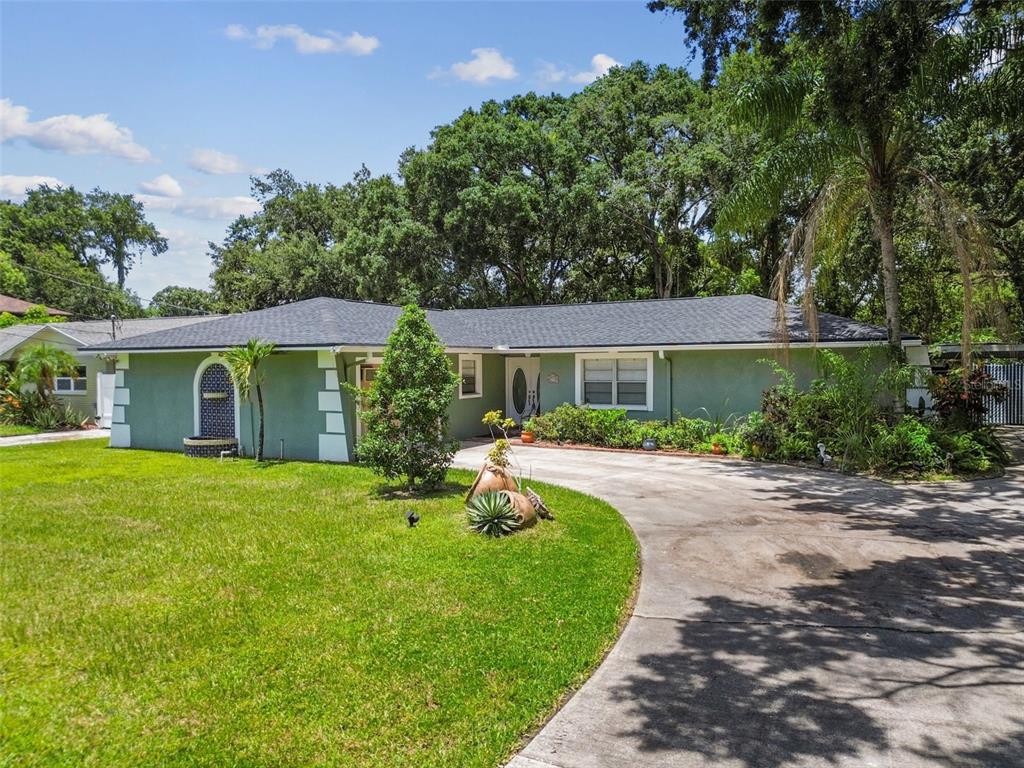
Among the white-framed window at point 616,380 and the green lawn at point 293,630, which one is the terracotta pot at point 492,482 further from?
the white-framed window at point 616,380

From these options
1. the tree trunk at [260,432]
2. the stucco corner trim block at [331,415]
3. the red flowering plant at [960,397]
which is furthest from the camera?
the tree trunk at [260,432]

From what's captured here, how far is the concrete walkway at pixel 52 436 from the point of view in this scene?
1815cm

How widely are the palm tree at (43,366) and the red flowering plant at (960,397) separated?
2513cm

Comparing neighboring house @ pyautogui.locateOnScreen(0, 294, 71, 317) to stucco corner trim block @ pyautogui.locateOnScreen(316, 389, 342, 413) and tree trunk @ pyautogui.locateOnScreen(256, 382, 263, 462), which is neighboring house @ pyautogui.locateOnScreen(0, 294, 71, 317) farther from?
stucco corner trim block @ pyautogui.locateOnScreen(316, 389, 342, 413)

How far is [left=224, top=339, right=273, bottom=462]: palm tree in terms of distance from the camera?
45.6 feet

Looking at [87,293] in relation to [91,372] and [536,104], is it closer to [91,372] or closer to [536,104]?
[91,372]

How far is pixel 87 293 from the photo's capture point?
50000 millimetres

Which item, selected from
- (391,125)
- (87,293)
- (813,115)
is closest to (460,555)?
(813,115)

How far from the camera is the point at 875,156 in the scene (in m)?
13.3

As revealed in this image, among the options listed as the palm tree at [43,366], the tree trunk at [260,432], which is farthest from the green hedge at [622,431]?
the palm tree at [43,366]

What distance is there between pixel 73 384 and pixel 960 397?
28.0 meters

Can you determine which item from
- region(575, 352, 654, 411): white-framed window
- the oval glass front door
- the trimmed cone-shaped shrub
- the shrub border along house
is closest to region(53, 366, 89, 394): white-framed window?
the oval glass front door

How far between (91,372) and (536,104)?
76.9 feet

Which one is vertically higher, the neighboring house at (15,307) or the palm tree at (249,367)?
the neighboring house at (15,307)
